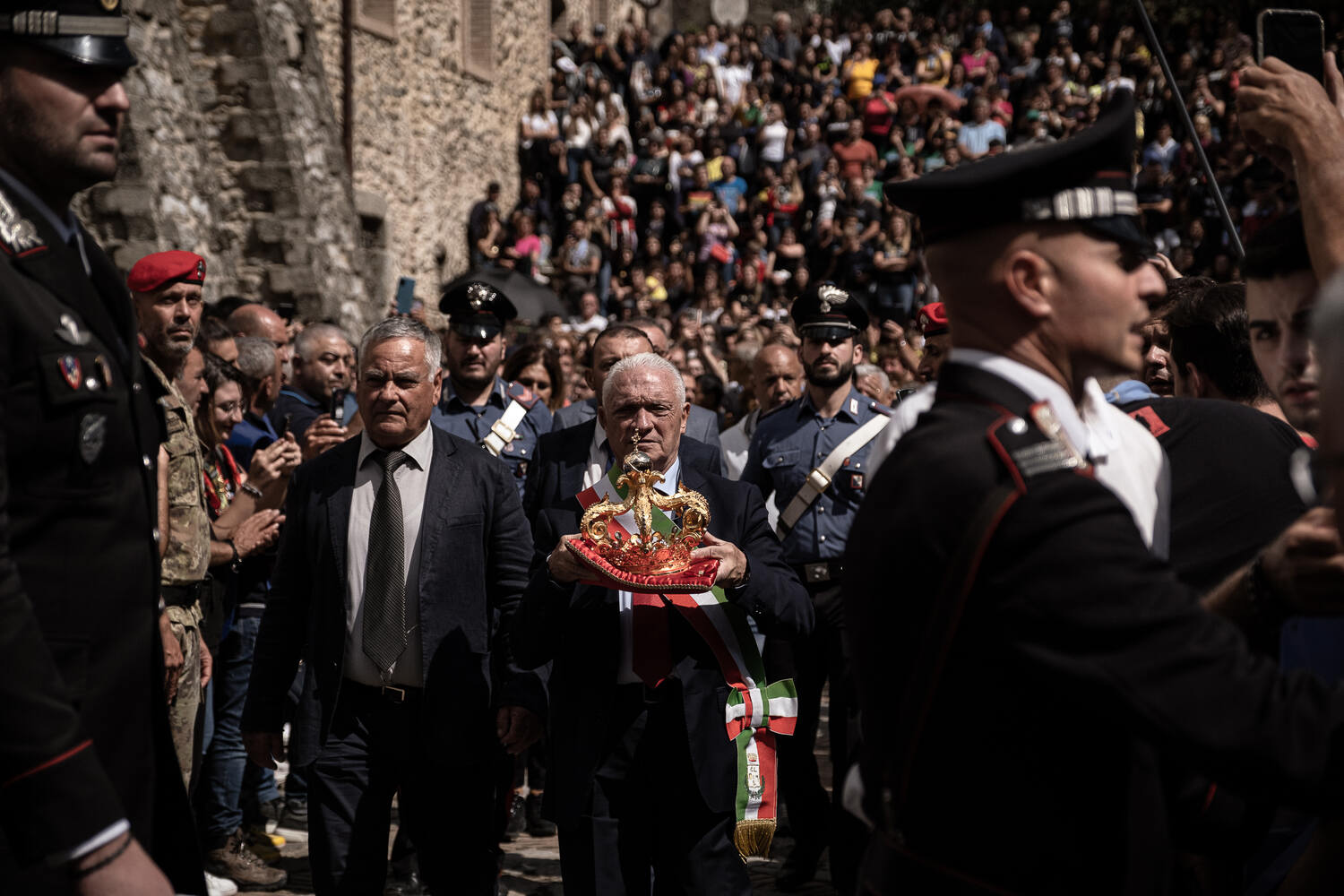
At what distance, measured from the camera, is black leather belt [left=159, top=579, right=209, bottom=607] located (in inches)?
197

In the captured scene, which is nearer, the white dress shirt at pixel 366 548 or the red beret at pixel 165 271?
the white dress shirt at pixel 366 548

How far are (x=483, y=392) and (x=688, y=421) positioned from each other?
106 centimetres

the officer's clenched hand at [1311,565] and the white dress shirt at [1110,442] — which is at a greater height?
the white dress shirt at [1110,442]

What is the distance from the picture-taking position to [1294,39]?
11.0ft

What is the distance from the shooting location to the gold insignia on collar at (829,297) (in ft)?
22.9

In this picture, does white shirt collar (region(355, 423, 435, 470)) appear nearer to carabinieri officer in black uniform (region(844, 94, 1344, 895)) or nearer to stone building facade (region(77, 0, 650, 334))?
carabinieri officer in black uniform (region(844, 94, 1344, 895))

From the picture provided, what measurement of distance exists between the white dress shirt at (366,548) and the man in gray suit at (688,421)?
249 cm

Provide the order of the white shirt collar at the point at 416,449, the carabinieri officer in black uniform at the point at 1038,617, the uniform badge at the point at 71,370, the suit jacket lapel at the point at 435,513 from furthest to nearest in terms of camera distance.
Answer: the white shirt collar at the point at 416,449 → the suit jacket lapel at the point at 435,513 → the uniform badge at the point at 71,370 → the carabinieri officer in black uniform at the point at 1038,617

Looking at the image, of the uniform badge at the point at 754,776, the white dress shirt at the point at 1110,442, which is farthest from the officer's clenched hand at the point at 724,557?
the white dress shirt at the point at 1110,442

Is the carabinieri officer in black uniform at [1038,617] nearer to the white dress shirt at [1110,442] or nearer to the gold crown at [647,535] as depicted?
the white dress shirt at [1110,442]

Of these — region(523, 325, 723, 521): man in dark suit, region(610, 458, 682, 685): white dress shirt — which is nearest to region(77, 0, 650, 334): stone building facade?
region(523, 325, 723, 521): man in dark suit

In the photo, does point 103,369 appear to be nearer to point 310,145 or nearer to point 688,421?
point 688,421

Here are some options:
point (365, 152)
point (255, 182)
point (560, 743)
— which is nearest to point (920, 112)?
point (365, 152)

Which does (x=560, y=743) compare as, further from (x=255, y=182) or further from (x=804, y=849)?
(x=255, y=182)
